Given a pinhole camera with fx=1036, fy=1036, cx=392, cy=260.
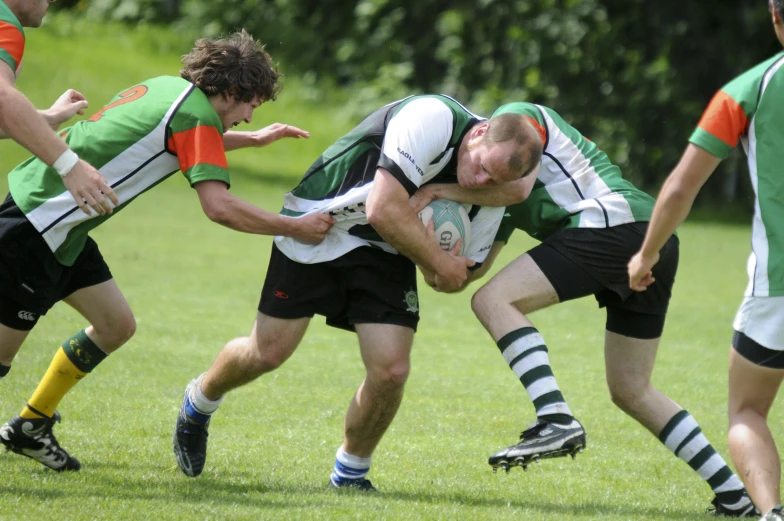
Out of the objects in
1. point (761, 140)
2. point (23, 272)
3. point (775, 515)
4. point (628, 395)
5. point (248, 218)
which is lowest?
point (628, 395)

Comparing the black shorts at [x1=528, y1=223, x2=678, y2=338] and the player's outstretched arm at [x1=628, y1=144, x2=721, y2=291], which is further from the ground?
the player's outstretched arm at [x1=628, y1=144, x2=721, y2=291]

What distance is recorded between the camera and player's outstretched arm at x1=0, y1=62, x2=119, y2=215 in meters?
4.27

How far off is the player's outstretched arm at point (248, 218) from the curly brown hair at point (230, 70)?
20.2 inches

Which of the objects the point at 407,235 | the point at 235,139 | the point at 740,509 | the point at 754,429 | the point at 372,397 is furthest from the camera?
the point at 235,139

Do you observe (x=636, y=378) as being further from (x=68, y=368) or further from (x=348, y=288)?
(x=68, y=368)

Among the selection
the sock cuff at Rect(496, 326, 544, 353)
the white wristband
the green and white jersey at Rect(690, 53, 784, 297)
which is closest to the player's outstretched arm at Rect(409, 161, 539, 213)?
the sock cuff at Rect(496, 326, 544, 353)

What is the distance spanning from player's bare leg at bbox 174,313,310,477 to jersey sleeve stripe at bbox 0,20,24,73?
5.52ft

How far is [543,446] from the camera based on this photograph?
4262 millimetres

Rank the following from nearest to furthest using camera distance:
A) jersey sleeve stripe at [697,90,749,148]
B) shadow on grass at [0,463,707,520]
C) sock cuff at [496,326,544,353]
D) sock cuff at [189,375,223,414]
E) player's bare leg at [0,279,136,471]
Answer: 1. jersey sleeve stripe at [697,90,749,148]
2. sock cuff at [496,326,544,353]
3. shadow on grass at [0,463,707,520]
4. player's bare leg at [0,279,136,471]
5. sock cuff at [189,375,223,414]

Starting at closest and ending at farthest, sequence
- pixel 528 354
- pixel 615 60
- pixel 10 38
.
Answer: pixel 10 38 < pixel 528 354 < pixel 615 60

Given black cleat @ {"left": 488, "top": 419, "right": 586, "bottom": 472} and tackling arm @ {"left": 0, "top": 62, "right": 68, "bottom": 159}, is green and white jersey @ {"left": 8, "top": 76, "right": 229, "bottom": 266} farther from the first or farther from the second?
black cleat @ {"left": 488, "top": 419, "right": 586, "bottom": 472}

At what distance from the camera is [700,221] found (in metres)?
22.2

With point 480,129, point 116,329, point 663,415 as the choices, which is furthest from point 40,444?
point 663,415

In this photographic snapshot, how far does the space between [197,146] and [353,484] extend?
184 cm
